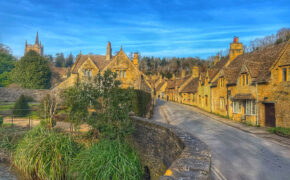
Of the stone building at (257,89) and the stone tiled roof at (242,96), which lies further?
the stone tiled roof at (242,96)

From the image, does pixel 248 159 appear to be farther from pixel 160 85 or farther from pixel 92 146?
pixel 160 85

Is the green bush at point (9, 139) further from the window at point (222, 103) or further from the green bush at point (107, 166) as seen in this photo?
the window at point (222, 103)

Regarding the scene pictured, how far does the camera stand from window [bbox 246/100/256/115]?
19719mm

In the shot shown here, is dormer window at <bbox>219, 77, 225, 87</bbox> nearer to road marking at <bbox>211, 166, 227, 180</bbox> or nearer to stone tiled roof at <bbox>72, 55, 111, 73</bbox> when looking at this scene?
stone tiled roof at <bbox>72, 55, 111, 73</bbox>

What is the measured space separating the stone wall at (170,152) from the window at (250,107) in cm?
1431

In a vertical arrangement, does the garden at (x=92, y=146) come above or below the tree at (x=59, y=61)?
below

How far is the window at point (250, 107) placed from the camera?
19.7m

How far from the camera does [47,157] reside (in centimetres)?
985

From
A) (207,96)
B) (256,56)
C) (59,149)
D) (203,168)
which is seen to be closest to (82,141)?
(59,149)

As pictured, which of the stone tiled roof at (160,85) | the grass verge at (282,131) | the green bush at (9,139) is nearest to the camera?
the green bush at (9,139)

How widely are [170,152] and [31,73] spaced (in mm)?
53860

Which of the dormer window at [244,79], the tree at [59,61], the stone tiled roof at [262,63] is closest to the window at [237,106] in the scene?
the dormer window at [244,79]

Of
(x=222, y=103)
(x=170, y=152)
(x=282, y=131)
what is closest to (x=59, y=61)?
(x=222, y=103)

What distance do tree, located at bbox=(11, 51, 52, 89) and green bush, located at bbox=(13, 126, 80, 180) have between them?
151 feet
